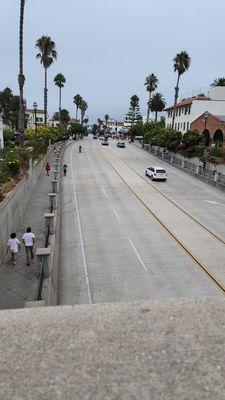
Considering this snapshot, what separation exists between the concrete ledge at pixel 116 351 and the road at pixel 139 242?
27.0ft

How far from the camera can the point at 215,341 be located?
194 inches

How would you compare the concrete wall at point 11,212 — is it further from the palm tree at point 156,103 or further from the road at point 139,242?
the palm tree at point 156,103

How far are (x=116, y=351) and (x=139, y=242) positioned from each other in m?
15.4

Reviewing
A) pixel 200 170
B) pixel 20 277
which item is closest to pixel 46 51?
pixel 200 170

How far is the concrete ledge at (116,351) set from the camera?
4190 millimetres

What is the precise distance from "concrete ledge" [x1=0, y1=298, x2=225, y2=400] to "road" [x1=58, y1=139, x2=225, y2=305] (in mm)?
8219

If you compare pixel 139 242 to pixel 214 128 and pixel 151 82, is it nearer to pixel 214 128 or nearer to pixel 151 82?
pixel 214 128

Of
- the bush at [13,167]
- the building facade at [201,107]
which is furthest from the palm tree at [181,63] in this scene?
the bush at [13,167]

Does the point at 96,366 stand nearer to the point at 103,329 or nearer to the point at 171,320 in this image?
the point at 103,329

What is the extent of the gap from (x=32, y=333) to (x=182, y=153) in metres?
53.3

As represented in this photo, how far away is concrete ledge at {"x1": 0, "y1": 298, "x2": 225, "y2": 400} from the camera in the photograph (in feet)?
13.7

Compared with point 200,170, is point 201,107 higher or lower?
higher

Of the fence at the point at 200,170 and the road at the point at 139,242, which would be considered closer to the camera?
the road at the point at 139,242

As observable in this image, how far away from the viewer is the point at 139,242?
65.7 feet
